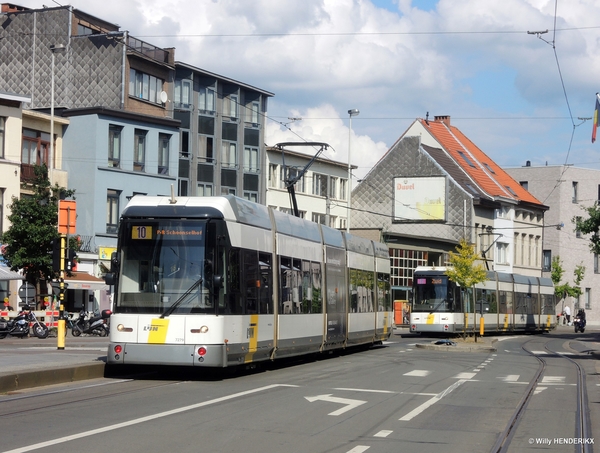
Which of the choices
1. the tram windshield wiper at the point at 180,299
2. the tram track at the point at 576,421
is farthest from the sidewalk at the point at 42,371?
the tram track at the point at 576,421

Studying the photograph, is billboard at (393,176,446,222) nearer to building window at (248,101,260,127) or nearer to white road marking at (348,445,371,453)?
building window at (248,101,260,127)

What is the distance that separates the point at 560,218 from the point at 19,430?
89.0 meters

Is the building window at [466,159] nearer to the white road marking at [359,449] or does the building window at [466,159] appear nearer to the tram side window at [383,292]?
the tram side window at [383,292]

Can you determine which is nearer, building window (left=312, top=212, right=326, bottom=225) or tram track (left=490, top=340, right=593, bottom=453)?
tram track (left=490, top=340, right=593, bottom=453)

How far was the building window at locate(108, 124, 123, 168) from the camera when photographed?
1982 inches

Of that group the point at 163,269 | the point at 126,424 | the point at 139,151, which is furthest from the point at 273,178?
the point at 126,424

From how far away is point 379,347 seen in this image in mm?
34438

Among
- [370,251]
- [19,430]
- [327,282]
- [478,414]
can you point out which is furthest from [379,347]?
[19,430]

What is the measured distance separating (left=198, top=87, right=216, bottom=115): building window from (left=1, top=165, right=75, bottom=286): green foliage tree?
22.4 meters

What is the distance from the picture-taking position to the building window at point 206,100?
61.8 m

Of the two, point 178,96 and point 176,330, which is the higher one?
point 178,96

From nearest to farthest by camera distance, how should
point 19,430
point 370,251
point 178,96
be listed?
point 19,430 → point 370,251 → point 178,96

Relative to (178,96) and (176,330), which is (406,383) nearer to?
(176,330)

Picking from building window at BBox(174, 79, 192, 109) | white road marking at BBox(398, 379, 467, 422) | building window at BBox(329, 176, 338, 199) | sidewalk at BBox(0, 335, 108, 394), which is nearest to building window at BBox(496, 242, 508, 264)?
building window at BBox(329, 176, 338, 199)
